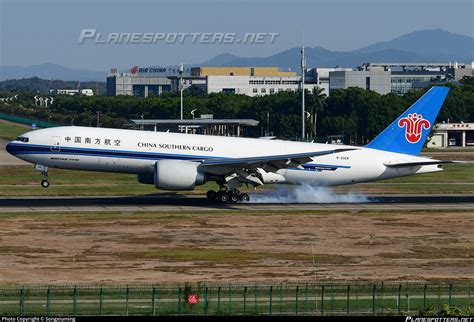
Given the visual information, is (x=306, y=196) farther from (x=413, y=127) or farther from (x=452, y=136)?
(x=452, y=136)

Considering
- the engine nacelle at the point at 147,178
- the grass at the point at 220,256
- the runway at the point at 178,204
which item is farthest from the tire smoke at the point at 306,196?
the grass at the point at 220,256

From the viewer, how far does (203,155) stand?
232 feet

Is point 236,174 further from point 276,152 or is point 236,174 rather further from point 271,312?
point 271,312

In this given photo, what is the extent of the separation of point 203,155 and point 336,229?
14.7m

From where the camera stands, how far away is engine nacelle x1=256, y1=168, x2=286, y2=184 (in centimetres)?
7088

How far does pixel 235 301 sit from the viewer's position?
36156 mm

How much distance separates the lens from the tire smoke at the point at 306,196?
74988 mm

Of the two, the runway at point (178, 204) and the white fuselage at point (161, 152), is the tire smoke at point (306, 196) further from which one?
the white fuselage at point (161, 152)

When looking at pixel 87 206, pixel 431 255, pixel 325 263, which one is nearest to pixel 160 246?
pixel 325 263

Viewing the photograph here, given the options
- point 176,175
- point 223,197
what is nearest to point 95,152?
point 176,175

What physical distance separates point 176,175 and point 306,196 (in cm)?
1274

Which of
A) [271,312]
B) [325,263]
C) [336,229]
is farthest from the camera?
[336,229]

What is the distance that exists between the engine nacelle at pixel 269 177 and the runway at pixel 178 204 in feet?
5.80

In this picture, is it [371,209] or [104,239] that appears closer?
[104,239]
